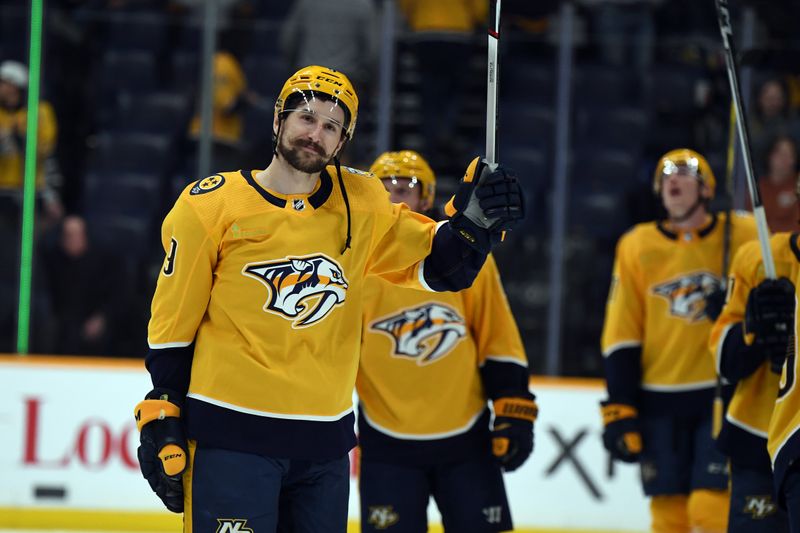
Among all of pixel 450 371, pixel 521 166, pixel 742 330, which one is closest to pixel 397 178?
pixel 450 371

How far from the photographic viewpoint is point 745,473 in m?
3.45

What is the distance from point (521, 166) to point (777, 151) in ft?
3.55

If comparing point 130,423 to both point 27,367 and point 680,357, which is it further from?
point 680,357

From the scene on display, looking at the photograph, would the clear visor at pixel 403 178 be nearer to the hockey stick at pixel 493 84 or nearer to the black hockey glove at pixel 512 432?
the black hockey glove at pixel 512 432

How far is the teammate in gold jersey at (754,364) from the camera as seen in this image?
3.34 meters

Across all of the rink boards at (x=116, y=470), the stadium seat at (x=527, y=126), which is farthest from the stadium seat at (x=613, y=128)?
the rink boards at (x=116, y=470)

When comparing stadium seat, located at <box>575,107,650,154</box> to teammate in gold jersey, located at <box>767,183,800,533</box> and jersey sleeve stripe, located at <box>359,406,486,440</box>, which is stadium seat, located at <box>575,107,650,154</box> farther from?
teammate in gold jersey, located at <box>767,183,800,533</box>

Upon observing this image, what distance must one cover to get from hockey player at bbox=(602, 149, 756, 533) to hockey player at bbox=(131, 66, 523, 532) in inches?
65.3

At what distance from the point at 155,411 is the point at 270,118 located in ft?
10.8

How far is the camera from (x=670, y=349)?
441 centimetres

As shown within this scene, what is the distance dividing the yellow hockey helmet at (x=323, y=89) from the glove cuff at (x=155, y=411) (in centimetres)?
67

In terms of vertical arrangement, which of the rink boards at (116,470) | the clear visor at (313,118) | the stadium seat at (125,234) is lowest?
the rink boards at (116,470)

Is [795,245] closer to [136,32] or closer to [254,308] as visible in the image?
[254,308]

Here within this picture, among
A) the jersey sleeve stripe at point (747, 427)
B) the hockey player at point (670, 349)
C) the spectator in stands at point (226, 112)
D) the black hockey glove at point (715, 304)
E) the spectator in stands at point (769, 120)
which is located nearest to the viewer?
the jersey sleeve stripe at point (747, 427)
